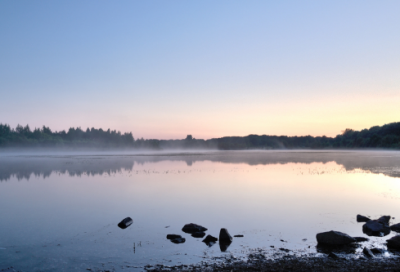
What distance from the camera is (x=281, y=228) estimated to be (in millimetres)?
12172

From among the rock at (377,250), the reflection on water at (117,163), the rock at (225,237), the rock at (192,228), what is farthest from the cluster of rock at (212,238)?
the reflection on water at (117,163)

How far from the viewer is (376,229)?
1122 cm

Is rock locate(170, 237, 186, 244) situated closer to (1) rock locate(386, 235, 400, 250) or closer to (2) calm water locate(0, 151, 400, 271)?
(2) calm water locate(0, 151, 400, 271)

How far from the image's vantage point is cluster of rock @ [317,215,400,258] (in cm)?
949

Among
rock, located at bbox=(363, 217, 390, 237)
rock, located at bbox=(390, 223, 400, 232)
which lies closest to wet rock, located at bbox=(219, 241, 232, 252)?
rock, located at bbox=(363, 217, 390, 237)

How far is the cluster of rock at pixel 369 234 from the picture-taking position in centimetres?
949

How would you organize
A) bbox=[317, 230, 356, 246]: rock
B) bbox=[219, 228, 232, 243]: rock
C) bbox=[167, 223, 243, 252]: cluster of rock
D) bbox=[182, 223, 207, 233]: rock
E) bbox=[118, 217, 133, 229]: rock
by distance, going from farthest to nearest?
bbox=[118, 217, 133, 229]: rock < bbox=[182, 223, 207, 233]: rock < bbox=[219, 228, 232, 243]: rock < bbox=[167, 223, 243, 252]: cluster of rock < bbox=[317, 230, 356, 246]: rock

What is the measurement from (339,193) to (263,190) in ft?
18.0

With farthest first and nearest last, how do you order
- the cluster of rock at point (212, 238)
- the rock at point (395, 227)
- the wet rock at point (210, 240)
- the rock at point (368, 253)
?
the rock at point (395, 227) → the wet rock at point (210, 240) → the cluster of rock at point (212, 238) → the rock at point (368, 253)

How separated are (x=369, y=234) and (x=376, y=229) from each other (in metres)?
0.41

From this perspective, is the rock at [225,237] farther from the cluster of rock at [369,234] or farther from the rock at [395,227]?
the rock at [395,227]

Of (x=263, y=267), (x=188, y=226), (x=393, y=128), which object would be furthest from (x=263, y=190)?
(x=393, y=128)

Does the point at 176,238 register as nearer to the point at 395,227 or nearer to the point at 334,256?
the point at 334,256

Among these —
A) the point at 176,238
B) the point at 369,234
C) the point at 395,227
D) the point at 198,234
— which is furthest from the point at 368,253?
the point at 176,238
